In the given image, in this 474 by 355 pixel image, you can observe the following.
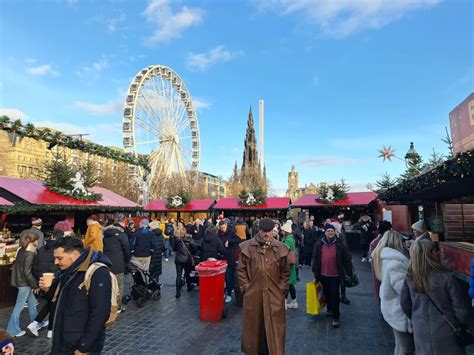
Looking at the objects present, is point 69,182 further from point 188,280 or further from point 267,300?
point 267,300

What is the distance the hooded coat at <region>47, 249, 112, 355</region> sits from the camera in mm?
2428

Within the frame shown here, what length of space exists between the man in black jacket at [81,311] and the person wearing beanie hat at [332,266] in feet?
12.1

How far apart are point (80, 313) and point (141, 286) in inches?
176

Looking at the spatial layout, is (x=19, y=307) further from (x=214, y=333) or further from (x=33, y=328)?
(x=214, y=333)

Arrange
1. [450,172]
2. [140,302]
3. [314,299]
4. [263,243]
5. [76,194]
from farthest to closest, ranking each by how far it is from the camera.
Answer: [76,194] < [140,302] < [314,299] < [263,243] < [450,172]

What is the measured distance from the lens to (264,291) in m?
3.47

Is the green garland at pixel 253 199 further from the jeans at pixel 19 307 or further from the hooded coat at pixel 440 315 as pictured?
the hooded coat at pixel 440 315

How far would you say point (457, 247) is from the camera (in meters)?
3.43

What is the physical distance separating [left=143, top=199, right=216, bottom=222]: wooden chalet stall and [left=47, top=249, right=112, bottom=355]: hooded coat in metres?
19.5

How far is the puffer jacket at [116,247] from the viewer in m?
5.97

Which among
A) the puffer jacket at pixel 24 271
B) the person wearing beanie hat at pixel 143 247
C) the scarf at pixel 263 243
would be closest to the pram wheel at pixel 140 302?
the person wearing beanie hat at pixel 143 247

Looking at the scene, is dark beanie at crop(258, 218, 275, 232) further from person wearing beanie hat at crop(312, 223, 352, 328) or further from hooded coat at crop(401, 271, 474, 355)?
person wearing beanie hat at crop(312, 223, 352, 328)

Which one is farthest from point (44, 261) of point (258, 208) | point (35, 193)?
point (258, 208)

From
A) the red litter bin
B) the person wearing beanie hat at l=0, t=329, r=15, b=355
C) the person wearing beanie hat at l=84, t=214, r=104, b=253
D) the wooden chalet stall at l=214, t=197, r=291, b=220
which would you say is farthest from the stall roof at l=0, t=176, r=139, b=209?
the person wearing beanie hat at l=0, t=329, r=15, b=355
